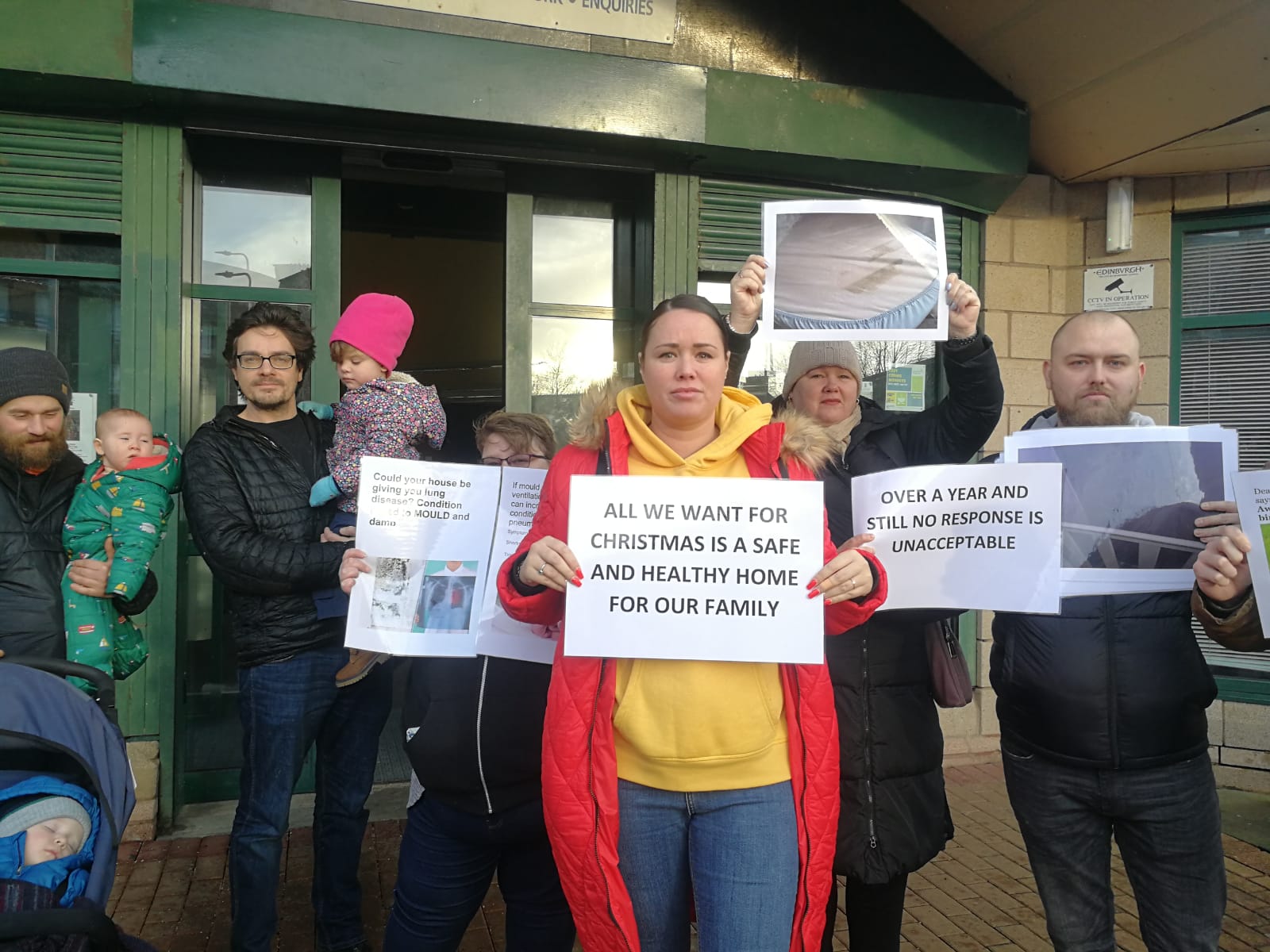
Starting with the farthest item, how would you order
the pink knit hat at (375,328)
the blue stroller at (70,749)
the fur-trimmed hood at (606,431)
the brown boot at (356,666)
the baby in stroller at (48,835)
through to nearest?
the pink knit hat at (375,328) < the brown boot at (356,666) < the fur-trimmed hood at (606,431) < the blue stroller at (70,749) < the baby in stroller at (48,835)

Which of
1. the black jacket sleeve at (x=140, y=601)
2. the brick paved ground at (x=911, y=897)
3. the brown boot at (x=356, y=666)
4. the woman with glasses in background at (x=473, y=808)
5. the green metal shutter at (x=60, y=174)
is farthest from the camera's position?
the green metal shutter at (x=60, y=174)

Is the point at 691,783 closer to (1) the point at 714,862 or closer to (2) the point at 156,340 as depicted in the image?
(1) the point at 714,862

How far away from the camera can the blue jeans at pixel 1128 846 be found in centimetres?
224

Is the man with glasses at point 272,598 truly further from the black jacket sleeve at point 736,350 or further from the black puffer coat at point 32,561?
the black jacket sleeve at point 736,350

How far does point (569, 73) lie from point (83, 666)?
3.58 meters

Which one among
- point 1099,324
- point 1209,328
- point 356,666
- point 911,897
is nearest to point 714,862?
point 356,666

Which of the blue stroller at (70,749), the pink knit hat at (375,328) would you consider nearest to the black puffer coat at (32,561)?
the blue stroller at (70,749)

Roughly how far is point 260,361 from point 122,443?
0.49 m

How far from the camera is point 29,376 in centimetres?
258

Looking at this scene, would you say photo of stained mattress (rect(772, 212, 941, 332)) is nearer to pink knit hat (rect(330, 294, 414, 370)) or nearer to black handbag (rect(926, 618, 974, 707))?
black handbag (rect(926, 618, 974, 707))

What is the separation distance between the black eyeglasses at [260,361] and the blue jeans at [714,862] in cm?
187

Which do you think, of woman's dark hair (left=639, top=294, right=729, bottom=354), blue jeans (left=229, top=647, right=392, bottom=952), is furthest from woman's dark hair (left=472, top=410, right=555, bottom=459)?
blue jeans (left=229, top=647, right=392, bottom=952)

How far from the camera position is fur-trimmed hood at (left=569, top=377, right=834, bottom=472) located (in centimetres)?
208

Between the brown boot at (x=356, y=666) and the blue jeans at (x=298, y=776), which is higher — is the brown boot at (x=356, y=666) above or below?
above
